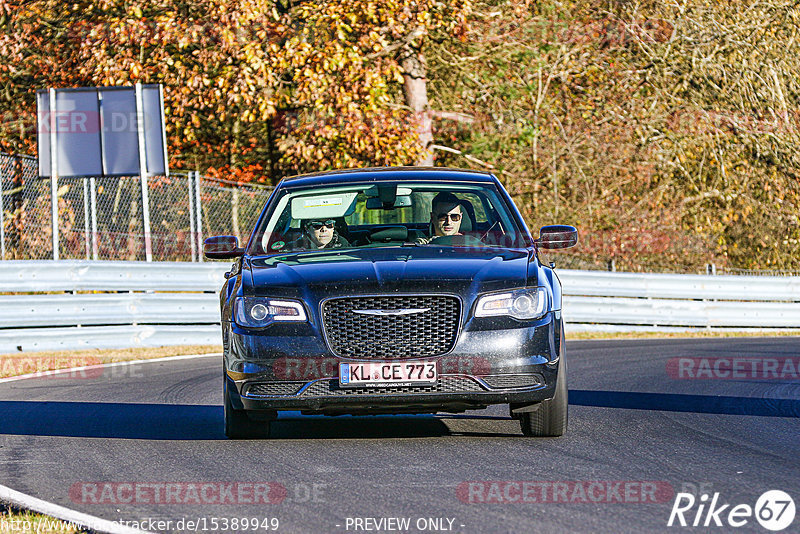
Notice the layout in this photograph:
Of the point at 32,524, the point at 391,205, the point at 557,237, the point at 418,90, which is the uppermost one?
the point at 418,90

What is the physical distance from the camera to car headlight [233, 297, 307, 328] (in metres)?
7.23

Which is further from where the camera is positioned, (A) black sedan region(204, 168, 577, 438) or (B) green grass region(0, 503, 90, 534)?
→ (A) black sedan region(204, 168, 577, 438)

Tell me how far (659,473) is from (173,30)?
732 inches

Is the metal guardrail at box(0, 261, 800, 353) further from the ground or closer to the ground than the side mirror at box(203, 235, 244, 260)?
closer to the ground

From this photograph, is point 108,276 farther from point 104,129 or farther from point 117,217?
point 117,217

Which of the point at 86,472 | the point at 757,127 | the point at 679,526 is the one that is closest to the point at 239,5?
the point at 757,127

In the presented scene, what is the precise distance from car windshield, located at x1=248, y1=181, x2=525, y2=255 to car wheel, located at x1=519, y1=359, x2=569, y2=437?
1.13 m

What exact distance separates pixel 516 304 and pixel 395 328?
2.26 ft

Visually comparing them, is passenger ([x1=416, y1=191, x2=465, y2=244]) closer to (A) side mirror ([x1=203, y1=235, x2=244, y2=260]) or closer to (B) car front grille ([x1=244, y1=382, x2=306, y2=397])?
(A) side mirror ([x1=203, y1=235, x2=244, y2=260])

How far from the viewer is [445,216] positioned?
8625 millimetres

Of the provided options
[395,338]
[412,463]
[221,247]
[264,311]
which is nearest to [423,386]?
[395,338]

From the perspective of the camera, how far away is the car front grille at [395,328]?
7.12 metres

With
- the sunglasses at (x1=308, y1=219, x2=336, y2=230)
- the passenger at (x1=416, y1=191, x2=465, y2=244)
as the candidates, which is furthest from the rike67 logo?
the sunglasses at (x1=308, y1=219, x2=336, y2=230)

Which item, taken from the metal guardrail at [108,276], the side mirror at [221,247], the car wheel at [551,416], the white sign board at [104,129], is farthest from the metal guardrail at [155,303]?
the car wheel at [551,416]
